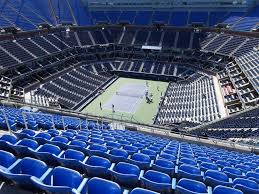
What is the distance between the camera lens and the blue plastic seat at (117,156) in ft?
32.4

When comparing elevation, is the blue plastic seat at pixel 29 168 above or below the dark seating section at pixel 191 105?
below

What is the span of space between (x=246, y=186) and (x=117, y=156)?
4244 millimetres

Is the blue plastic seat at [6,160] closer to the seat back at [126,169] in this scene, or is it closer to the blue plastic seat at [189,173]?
the seat back at [126,169]

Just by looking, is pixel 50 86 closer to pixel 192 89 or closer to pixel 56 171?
pixel 192 89

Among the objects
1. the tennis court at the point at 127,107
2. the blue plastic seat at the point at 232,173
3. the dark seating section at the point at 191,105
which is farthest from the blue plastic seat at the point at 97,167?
the tennis court at the point at 127,107

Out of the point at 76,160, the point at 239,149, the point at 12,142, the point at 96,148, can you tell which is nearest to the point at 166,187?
the point at 76,160

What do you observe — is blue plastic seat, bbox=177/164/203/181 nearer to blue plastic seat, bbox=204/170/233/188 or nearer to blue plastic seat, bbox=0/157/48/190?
blue plastic seat, bbox=204/170/233/188

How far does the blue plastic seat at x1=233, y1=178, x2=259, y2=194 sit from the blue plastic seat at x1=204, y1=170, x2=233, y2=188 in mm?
348

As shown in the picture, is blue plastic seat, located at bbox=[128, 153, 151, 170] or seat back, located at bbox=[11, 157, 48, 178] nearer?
seat back, located at bbox=[11, 157, 48, 178]

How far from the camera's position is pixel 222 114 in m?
38.0

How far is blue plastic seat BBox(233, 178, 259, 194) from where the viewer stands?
28.2 feet

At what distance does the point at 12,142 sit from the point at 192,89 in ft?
137

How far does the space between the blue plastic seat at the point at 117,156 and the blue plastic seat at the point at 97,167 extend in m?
1.11

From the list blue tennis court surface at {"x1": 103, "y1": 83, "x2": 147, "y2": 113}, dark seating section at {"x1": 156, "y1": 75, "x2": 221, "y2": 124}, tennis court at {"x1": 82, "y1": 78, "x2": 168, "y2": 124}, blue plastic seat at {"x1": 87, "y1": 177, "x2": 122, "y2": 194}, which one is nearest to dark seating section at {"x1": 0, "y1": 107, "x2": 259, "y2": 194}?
blue plastic seat at {"x1": 87, "y1": 177, "x2": 122, "y2": 194}
